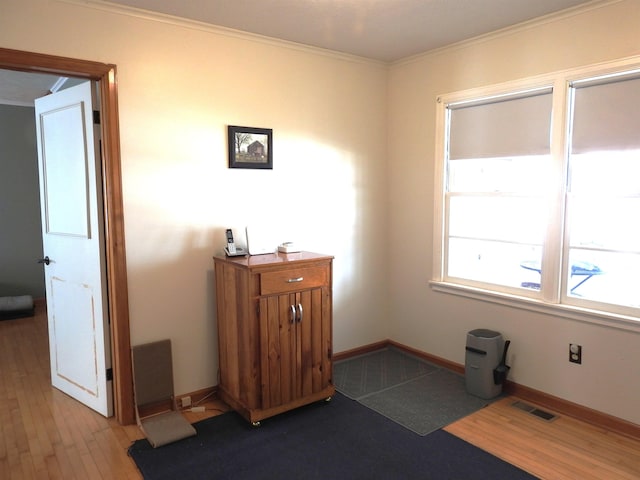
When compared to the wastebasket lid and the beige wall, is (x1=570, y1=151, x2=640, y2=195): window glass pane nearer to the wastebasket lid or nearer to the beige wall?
the beige wall

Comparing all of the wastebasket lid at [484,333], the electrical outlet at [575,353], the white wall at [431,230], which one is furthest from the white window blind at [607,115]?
the wastebasket lid at [484,333]

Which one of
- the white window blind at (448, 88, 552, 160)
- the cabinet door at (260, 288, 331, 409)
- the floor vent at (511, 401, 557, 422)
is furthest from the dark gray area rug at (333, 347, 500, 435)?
the white window blind at (448, 88, 552, 160)

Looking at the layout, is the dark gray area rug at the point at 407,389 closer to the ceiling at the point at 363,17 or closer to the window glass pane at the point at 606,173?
the window glass pane at the point at 606,173

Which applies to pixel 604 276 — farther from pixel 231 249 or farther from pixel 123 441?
pixel 123 441

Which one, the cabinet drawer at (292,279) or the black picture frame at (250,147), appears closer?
the cabinet drawer at (292,279)

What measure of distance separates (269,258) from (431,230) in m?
1.48

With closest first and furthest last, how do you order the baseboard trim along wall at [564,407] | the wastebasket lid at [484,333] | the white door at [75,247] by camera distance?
the baseboard trim along wall at [564,407] < the white door at [75,247] < the wastebasket lid at [484,333]

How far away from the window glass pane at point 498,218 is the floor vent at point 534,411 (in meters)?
1.11

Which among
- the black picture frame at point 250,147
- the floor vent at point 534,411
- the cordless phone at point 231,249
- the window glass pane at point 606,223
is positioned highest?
the black picture frame at point 250,147

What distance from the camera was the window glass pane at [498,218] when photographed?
9.94 feet

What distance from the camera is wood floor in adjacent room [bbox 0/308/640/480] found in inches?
89.9

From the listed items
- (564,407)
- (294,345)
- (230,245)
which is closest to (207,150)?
(230,245)

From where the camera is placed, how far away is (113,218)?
2.65 meters

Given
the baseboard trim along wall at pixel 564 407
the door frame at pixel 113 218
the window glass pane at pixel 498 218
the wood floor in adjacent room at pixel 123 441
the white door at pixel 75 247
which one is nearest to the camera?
the wood floor in adjacent room at pixel 123 441
